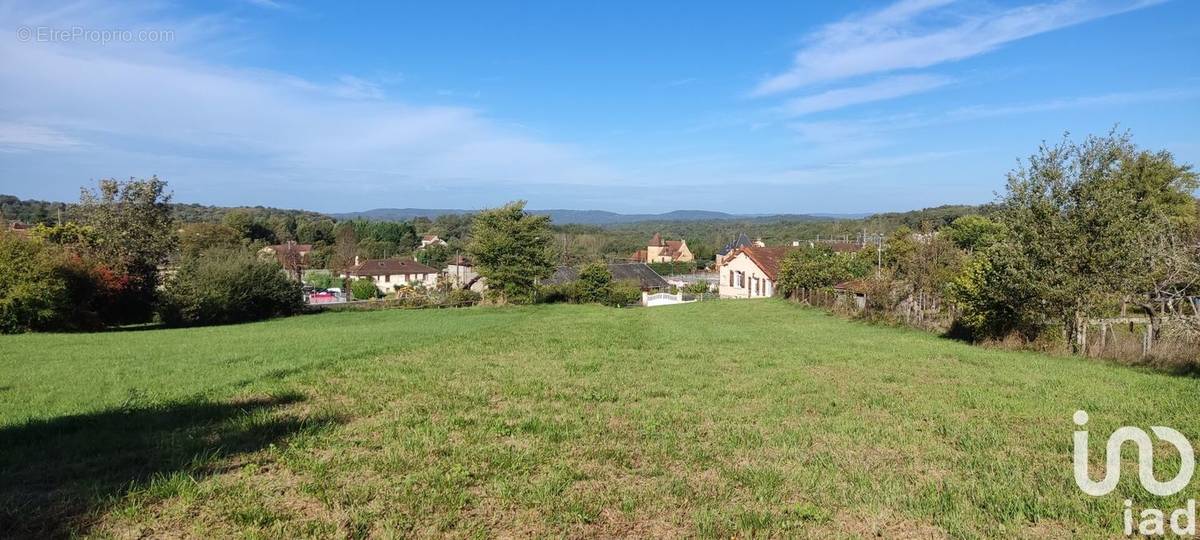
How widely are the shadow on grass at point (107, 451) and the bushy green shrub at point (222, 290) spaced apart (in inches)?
1076

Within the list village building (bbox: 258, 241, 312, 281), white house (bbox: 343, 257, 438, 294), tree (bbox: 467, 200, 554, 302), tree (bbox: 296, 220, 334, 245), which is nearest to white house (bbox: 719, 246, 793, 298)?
tree (bbox: 467, 200, 554, 302)

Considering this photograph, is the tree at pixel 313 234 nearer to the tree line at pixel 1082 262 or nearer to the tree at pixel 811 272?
the tree at pixel 811 272

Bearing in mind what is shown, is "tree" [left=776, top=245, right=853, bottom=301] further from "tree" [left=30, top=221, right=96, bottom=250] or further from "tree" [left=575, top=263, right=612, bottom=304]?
"tree" [left=30, top=221, right=96, bottom=250]

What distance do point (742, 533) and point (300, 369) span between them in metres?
8.87

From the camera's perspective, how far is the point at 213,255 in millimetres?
33844

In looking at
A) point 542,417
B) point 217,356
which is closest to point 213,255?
point 217,356

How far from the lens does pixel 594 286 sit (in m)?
41.4

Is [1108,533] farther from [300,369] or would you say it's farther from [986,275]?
[986,275]

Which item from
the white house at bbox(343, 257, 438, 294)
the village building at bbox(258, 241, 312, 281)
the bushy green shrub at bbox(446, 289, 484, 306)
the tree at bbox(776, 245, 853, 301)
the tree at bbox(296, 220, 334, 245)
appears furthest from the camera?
the tree at bbox(296, 220, 334, 245)

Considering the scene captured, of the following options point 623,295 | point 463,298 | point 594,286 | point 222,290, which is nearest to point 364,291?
point 463,298

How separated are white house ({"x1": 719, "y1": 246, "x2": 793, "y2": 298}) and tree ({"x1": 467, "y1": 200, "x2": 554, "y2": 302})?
16342 mm

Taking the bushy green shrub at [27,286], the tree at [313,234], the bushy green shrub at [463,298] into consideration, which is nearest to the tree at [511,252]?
the bushy green shrub at [463,298]

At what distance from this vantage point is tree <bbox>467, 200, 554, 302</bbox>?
38.4 m

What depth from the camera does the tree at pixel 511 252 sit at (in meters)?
38.4
